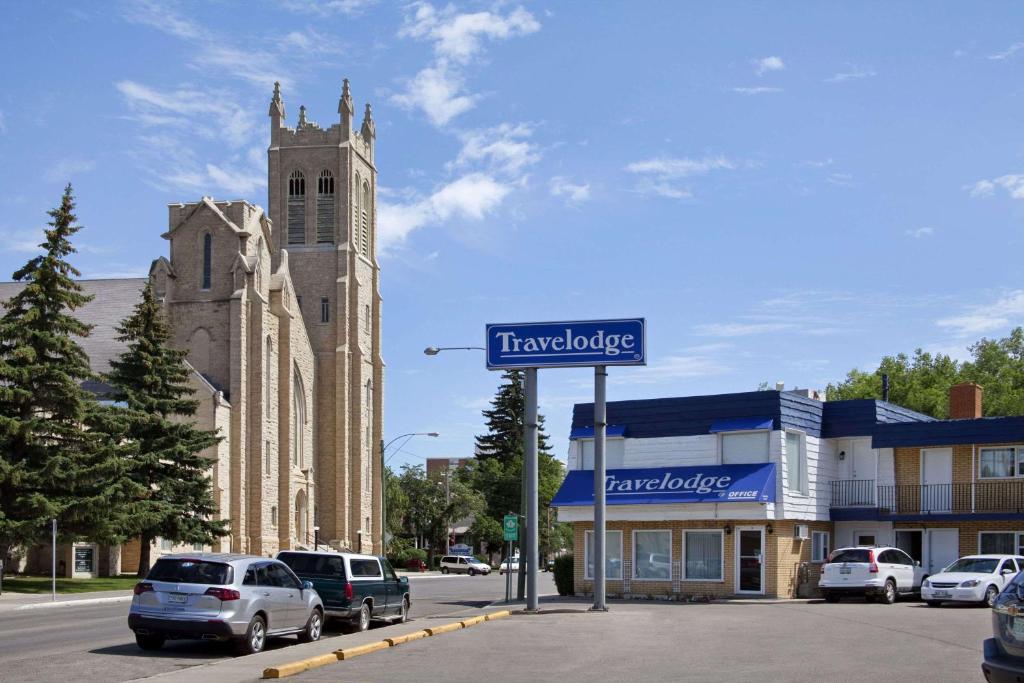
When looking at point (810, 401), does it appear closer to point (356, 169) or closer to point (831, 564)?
point (831, 564)

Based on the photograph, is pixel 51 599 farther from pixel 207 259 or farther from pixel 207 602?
pixel 207 259

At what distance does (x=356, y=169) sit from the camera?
93125mm

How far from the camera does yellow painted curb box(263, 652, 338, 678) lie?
15367 mm

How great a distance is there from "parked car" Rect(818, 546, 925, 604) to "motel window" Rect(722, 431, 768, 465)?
13.3 ft

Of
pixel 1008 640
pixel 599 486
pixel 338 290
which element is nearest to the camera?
pixel 1008 640

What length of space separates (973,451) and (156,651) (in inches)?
1043

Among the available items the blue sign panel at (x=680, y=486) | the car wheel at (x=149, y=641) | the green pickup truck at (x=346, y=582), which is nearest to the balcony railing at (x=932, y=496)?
the blue sign panel at (x=680, y=486)

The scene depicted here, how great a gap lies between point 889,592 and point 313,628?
1793 cm

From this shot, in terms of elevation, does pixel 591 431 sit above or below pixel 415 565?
above

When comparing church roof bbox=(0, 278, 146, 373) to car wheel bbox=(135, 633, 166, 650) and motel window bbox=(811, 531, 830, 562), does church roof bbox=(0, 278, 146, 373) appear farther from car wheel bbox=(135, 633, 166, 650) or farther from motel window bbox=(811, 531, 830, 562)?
car wheel bbox=(135, 633, 166, 650)

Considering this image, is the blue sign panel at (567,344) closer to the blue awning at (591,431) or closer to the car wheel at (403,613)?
the car wheel at (403,613)

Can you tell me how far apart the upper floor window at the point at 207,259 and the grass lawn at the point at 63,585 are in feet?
95.6

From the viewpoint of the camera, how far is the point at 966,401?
43375 millimetres

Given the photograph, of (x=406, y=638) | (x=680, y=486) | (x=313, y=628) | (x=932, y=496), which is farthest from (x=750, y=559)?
(x=313, y=628)
